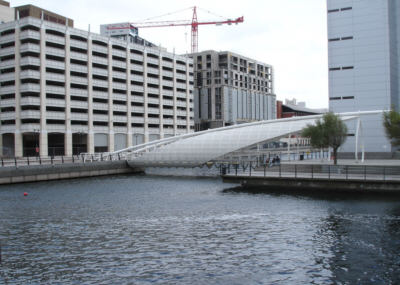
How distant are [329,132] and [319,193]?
16300mm

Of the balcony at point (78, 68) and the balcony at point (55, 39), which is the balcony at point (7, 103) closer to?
the balcony at point (78, 68)

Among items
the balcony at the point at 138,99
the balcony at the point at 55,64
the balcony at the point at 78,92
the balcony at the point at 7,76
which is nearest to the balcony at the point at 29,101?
the balcony at the point at 7,76

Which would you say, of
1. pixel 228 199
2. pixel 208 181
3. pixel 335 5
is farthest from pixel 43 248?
pixel 335 5

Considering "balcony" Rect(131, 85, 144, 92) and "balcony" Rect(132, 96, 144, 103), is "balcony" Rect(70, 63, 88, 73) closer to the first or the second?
"balcony" Rect(131, 85, 144, 92)

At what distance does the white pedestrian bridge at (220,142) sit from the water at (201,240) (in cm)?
2550

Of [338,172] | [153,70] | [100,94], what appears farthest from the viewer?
[153,70]

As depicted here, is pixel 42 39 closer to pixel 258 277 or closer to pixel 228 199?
pixel 228 199

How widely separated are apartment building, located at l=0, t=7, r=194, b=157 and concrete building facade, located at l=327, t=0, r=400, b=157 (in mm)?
60160

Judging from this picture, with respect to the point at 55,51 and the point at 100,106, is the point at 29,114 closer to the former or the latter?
the point at 55,51

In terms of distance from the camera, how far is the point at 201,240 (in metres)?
23.9

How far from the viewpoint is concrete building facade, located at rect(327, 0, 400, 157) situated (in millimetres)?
70812

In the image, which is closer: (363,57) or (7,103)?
(363,57)

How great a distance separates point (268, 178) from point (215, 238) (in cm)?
2273

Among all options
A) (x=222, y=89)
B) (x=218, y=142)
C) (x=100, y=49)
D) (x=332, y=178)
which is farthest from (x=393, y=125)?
(x=222, y=89)
